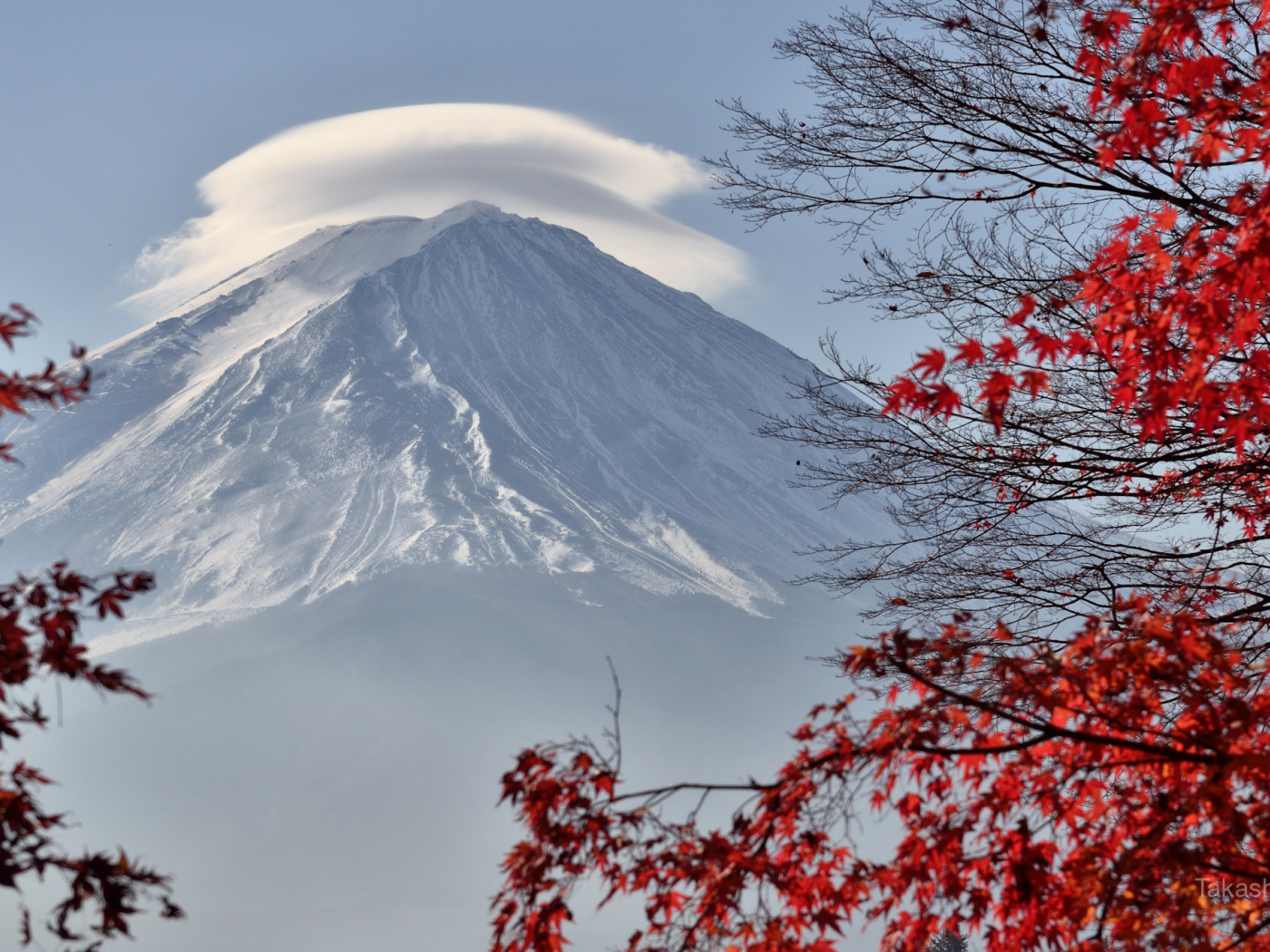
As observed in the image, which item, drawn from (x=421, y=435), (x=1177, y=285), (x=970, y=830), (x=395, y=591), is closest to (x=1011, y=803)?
(x=970, y=830)

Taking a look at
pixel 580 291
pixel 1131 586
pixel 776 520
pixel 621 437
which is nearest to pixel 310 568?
pixel 621 437

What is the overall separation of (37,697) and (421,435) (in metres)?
88.4

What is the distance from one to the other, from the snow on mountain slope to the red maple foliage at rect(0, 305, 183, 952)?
66608 millimetres

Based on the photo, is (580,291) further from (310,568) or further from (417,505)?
(310,568)

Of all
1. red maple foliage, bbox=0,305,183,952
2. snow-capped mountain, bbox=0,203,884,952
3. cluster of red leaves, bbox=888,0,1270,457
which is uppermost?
snow-capped mountain, bbox=0,203,884,952

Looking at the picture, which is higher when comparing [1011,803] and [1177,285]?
[1177,285]

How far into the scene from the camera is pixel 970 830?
120 inches

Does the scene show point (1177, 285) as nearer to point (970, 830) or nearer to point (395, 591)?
point (970, 830)

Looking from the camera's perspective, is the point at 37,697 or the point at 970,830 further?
the point at 970,830

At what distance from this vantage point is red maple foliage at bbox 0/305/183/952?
2.44 meters

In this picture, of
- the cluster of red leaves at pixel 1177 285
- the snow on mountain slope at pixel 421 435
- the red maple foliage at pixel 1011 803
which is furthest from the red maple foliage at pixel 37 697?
the snow on mountain slope at pixel 421 435

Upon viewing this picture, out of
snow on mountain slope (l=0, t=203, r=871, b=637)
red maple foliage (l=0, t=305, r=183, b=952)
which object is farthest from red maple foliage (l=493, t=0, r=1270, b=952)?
snow on mountain slope (l=0, t=203, r=871, b=637)

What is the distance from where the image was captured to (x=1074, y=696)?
3158 mm

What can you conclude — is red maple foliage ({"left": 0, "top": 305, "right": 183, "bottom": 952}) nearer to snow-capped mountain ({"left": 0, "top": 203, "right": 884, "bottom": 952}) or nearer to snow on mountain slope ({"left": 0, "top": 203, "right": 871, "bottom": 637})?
snow-capped mountain ({"left": 0, "top": 203, "right": 884, "bottom": 952})
